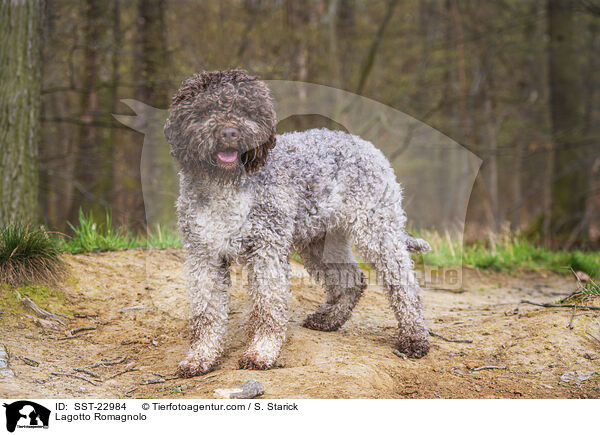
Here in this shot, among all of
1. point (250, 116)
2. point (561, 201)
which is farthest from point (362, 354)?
point (561, 201)

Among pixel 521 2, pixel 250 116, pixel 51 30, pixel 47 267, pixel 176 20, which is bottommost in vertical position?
pixel 47 267

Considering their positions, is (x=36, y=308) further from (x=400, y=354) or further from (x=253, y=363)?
(x=400, y=354)

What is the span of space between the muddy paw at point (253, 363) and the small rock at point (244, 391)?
459 millimetres

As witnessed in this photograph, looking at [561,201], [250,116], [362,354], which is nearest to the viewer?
[250,116]

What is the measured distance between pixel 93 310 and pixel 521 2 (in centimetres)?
1417

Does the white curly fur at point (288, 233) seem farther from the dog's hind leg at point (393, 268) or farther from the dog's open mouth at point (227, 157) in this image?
the dog's open mouth at point (227, 157)

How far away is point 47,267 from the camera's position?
16.3 ft

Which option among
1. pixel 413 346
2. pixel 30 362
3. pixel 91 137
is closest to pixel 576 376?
pixel 413 346

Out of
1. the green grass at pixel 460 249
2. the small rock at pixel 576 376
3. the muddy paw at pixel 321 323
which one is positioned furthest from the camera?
the green grass at pixel 460 249

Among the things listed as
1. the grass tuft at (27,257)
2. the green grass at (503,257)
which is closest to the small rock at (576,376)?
the green grass at (503,257)

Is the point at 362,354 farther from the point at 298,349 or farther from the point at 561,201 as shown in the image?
the point at 561,201

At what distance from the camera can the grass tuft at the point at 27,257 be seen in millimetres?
4754
